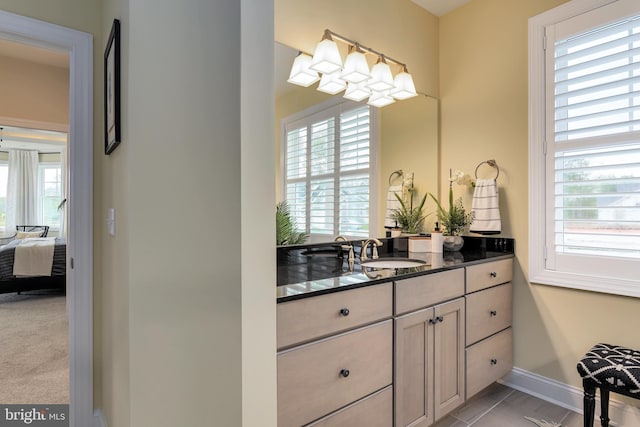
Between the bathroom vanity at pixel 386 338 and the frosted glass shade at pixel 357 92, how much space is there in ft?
3.48

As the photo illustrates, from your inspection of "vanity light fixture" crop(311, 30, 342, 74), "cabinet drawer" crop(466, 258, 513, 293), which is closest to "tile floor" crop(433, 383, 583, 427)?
"cabinet drawer" crop(466, 258, 513, 293)

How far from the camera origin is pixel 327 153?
7.38 feet

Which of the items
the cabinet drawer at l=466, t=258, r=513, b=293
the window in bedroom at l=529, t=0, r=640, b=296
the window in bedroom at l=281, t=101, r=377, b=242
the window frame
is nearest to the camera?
the window in bedroom at l=529, t=0, r=640, b=296

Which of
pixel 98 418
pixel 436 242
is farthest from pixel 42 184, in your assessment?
pixel 436 242

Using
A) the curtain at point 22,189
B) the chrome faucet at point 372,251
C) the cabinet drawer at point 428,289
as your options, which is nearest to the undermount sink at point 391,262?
the chrome faucet at point 372,251

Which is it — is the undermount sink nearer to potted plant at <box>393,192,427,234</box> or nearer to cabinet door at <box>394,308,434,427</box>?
cabinet door at <box>394,308,434,427</box>

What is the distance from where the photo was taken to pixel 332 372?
1.31 metres

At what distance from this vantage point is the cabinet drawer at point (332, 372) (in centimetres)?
119

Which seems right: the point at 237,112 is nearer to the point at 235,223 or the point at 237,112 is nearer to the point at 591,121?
the point at 235,223

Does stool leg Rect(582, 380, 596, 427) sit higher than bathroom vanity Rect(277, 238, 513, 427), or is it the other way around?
bathroom vanity Rect(277, 238, 513, 427)

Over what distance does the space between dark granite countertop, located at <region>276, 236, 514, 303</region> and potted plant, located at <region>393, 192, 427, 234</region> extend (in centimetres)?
12

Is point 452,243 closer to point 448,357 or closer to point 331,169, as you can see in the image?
point 448,357

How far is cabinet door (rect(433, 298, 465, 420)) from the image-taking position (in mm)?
1710

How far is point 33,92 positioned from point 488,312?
4045mm
